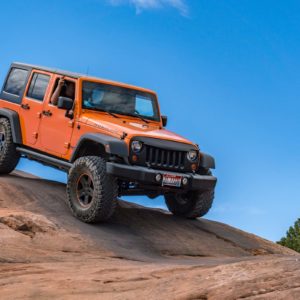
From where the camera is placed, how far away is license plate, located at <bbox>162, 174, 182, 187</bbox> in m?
10.0

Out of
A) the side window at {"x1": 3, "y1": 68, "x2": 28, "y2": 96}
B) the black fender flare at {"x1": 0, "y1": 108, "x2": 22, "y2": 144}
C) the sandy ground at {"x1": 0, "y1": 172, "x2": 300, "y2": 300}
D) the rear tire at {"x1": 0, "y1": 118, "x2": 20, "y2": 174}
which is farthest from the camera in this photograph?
the side window at {"x1": 3, "y1": 68, "x2": 28, "y2": 96}

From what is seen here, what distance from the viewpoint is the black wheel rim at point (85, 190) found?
1011 cm

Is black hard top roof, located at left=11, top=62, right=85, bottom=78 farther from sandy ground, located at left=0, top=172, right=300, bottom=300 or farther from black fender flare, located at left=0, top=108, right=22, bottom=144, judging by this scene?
sandy ground, located at left=0, top=172, right=300, bottom=300

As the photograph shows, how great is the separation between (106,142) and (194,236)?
245cm

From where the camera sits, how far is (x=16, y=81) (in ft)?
43.2

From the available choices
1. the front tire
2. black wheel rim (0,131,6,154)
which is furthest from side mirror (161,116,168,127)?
black wheel rim (0,131,6,154)

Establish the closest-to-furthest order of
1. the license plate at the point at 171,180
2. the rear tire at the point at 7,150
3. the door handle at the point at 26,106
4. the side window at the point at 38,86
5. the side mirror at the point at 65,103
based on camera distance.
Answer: the license plate at the point at 171,180
the side mirror at the point at 65,103
the side window at the point at 38,86
the door handle at the point at 26,106
the rear tire at the point at 7,150

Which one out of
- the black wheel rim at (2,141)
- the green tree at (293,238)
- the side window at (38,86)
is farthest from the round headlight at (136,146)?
the green tree at (293,238)

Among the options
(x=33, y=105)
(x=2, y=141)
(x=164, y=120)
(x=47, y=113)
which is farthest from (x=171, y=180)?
(x=2, y=141)

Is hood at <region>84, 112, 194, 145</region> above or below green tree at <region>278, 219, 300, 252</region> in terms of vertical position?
above

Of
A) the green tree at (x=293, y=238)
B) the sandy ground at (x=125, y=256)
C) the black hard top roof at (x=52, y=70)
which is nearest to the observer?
the sandy ground at (x=125, y=256)

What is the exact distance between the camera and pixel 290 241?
941 inches

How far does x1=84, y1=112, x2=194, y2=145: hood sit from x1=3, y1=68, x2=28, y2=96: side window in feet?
8.98

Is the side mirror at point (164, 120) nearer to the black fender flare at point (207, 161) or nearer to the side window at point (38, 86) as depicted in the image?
the black fender flare at point (207, 161)
